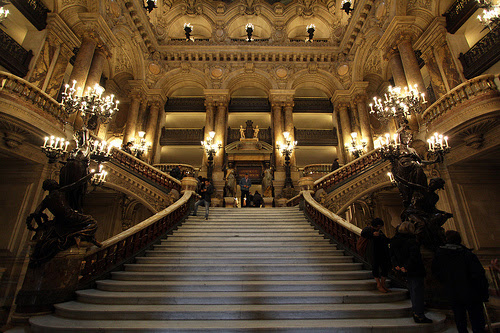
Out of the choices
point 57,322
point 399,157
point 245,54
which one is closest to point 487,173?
point 399,157

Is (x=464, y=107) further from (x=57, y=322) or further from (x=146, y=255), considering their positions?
(x=57, y=322)

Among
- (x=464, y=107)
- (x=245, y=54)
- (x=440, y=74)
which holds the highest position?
(x=245, y=54)

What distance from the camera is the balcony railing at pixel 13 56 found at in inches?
336

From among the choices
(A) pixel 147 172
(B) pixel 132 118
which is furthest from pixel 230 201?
(B) pixel 132 118

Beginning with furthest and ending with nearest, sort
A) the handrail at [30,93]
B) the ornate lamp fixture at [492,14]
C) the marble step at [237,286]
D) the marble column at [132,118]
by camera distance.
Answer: the marble column at [132,118] → the handrail at [30,93] → the ornate lamp fixture at [492,14] → the marble step at [237,286]

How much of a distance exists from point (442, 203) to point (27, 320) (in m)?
11.3

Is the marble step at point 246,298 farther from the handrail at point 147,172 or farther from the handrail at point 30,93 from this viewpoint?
the handrail at point 30,93

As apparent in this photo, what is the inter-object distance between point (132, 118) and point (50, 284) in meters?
13.5

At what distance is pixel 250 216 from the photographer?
8.16 metres

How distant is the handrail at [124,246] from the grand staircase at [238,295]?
247mm

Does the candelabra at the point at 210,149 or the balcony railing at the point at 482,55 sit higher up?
the balcony railing at the point at 482,55

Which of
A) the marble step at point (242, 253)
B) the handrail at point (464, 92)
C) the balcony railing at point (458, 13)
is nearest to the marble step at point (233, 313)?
the marble step at point (242, 253)

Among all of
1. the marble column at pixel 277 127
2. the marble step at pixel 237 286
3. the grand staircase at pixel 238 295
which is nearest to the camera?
the grand staircase at pixel 238 295

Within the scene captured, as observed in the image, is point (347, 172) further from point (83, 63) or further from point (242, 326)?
point (83, 63)
